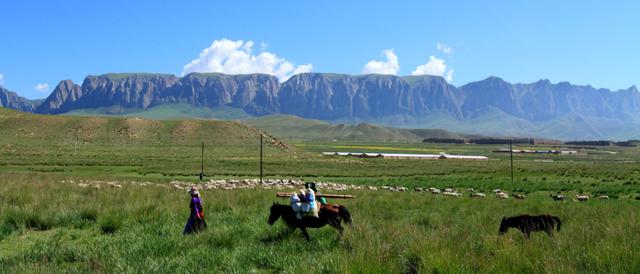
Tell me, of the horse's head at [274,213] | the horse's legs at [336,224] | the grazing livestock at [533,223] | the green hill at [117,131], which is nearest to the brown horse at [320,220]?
the horse's legs at [336,224]

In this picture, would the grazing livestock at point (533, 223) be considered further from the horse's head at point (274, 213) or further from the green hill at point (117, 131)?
the green hill at point (117, 131)

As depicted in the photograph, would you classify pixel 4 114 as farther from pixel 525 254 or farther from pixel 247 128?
pixel 525 254

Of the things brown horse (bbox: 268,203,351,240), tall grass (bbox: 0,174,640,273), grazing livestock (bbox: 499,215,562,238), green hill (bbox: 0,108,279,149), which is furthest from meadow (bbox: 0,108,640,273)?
green hill (bbox: 0,108,279,149)

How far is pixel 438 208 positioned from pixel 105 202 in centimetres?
1128

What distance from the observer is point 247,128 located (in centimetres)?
12756

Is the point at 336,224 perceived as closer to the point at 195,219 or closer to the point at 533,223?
the point at 195,219

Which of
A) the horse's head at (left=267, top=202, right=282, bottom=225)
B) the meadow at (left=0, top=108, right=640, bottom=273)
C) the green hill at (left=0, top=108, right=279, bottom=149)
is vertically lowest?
the meadow at (left=0, top=108, right=640, bottom=273)

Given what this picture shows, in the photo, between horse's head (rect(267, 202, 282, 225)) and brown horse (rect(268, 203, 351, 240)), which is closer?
brown horse (rect(268, 203, 351, 240))

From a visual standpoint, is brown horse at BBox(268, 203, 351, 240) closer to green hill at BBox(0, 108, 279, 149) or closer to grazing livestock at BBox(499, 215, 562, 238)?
grazing livestock at BBox(499, 215, 562, 238)

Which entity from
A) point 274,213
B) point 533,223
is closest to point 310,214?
point 274,213

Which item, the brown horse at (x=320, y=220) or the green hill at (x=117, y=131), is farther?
the green hill at (x=117, y=131)

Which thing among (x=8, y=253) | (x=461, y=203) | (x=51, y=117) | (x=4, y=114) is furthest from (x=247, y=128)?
(x=8, y=253)

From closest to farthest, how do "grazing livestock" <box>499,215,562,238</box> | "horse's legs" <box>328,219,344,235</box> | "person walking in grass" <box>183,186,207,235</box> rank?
"grazing livestock" <box>499,215,562,238</box>
"horse's legs" <box>328,219,344,235</box>
"person walking in grass" <box>183,186,207,235</box>

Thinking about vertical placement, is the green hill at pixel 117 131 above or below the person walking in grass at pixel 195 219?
above
